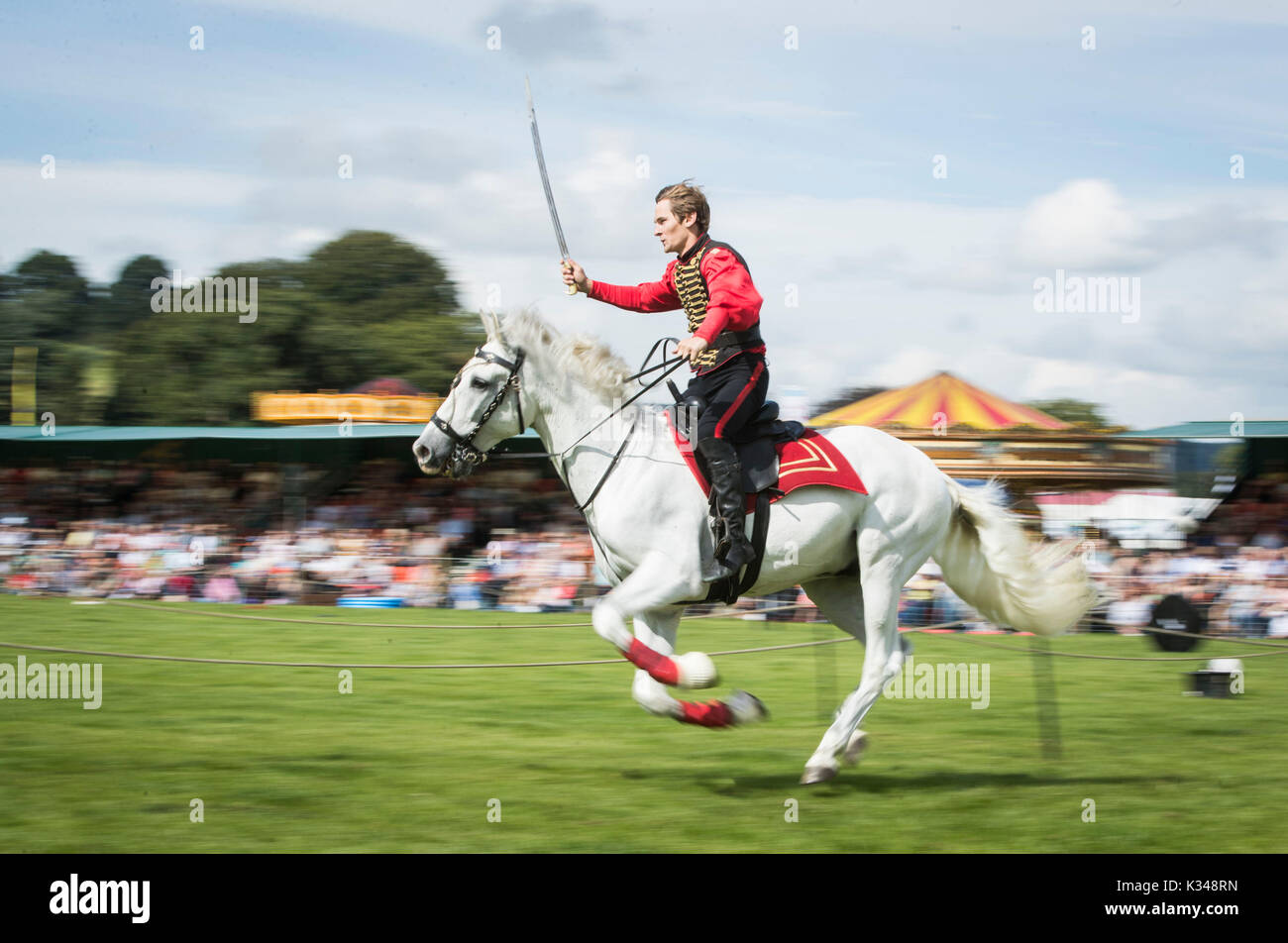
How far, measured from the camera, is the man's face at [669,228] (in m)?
5.92

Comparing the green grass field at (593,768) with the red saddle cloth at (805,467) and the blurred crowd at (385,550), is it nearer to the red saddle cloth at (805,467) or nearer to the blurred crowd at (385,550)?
the red saddle cloth at (805,467)

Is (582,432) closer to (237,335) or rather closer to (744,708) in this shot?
(744,708)

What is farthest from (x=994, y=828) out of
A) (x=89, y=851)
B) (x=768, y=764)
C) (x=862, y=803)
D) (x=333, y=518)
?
(x=333, y=518)

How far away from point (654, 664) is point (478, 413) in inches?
59.7

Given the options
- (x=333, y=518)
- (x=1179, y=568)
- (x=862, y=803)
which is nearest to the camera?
(x=862, y=803)

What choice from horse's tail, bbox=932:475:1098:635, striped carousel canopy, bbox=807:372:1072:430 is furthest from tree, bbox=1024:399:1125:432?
horse's tail, bbox=932:475:1098:635

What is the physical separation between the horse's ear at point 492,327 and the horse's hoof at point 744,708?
6.69ft

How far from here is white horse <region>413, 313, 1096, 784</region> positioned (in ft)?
18.3

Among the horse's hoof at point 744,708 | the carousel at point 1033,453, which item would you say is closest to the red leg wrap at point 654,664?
the horse's hoof at point 744,708

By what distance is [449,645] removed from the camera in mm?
12523

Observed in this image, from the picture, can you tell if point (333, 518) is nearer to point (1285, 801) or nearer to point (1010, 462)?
point (1010, 462)

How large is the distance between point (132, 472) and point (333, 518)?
4.55 meters

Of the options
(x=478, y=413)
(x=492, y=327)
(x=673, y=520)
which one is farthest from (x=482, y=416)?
(x=673, y=520)

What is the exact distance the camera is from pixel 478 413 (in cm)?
584
